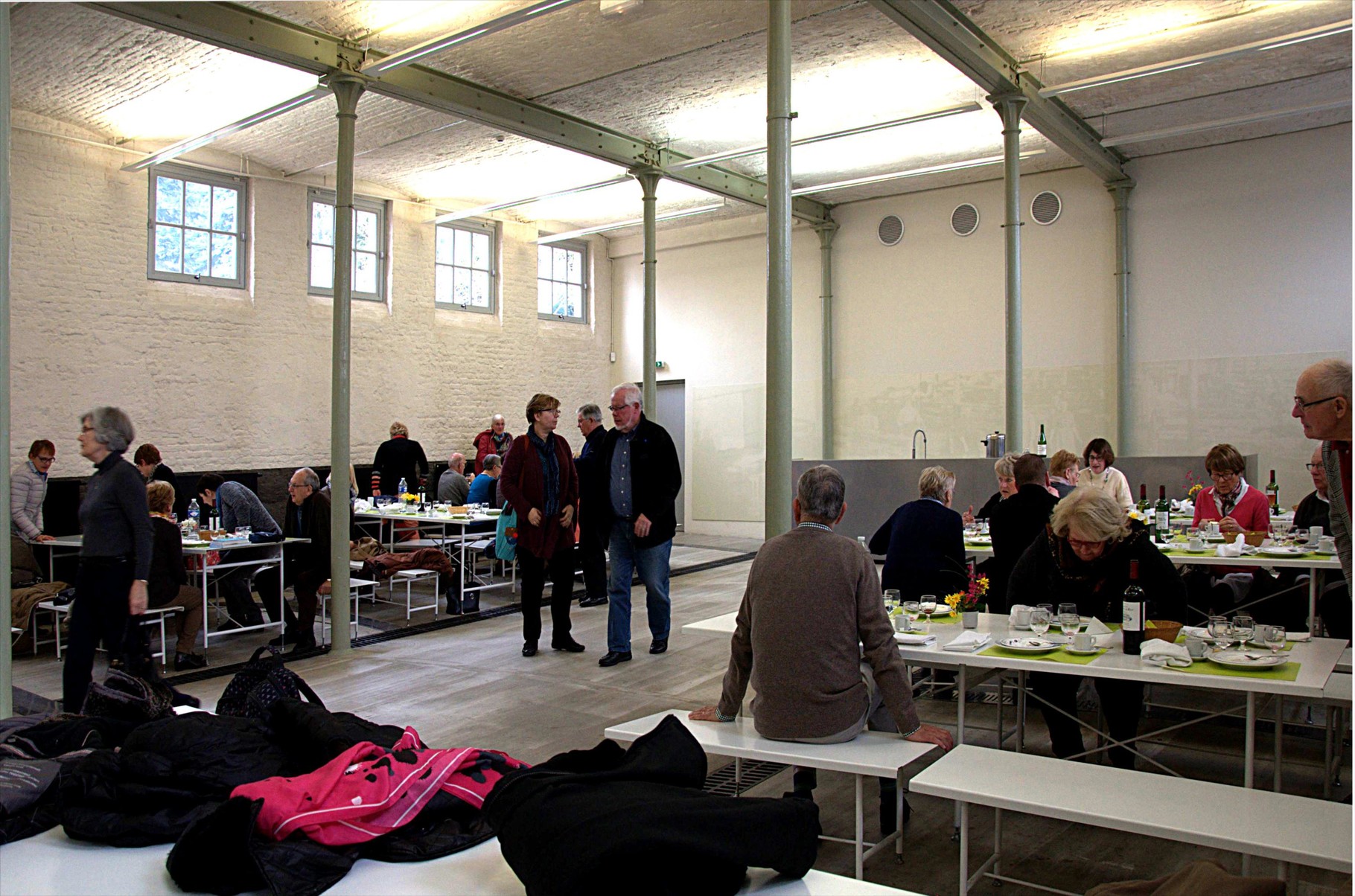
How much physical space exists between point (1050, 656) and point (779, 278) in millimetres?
2605

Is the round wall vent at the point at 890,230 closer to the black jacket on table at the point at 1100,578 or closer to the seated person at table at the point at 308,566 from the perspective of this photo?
the seated person at table at the point at 308,566

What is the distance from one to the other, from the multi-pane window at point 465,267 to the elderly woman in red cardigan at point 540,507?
7.47 metres

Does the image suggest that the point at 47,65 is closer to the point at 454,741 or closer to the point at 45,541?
the point at 45,541

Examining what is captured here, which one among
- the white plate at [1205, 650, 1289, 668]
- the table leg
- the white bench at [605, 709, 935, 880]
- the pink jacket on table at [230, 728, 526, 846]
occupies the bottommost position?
the table leg

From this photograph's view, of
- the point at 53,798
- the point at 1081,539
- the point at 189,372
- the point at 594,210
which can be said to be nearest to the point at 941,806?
the point at 1081,539

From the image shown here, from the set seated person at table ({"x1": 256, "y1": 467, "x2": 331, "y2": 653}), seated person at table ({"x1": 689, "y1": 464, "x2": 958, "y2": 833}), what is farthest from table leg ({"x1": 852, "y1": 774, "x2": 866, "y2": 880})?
seated person at table ({"x1": 256, "y1": 467, "x2": 331, "y2": 653})

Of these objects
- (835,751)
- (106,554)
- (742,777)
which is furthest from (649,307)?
(835,751)

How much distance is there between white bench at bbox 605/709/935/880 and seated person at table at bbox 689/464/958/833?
0.04 meters

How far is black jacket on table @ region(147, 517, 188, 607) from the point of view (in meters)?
6.24

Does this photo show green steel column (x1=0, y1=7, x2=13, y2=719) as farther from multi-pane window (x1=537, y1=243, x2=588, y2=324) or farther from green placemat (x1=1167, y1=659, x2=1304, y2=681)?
multi-pane window (x1=537, y1=243, x2=588, y2=324)

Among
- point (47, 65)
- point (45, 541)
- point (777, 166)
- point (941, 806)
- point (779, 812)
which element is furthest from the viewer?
point (47, 65)

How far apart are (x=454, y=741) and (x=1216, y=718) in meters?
3.78

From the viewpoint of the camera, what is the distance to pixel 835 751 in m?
3.11

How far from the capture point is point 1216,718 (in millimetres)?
5098
